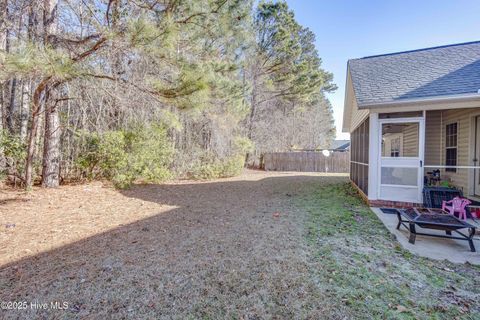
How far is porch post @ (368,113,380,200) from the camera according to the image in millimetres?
6062

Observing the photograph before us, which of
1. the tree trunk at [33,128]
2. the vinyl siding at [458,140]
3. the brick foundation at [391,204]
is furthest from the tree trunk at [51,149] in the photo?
the vinyl siding at [458,140]

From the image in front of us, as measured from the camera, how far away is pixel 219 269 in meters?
2.82

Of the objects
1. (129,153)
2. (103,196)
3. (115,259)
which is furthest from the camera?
(129,153)

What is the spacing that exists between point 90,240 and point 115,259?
3.12ft

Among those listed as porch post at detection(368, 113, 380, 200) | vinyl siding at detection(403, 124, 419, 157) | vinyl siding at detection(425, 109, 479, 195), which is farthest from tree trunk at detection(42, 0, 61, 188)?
vinyl siding at detection(425, 109, 479, 195)

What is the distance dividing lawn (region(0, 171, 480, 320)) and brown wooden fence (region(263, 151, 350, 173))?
1285 cm

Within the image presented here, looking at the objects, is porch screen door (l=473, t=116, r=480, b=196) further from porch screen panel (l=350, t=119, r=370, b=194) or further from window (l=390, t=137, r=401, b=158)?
porch screen panel (l=350, t=119, r=370, b=194)

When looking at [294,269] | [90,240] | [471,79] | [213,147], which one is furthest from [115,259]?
[213,147]

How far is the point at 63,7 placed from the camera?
6262 mm

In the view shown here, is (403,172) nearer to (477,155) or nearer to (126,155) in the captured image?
(477,155)

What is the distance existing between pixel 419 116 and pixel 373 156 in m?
1.33

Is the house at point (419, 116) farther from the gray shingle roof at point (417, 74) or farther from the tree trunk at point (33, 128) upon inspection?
the tree trunk at point (33, 128)

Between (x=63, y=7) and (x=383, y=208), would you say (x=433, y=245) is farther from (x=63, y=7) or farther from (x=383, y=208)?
(x=63, y=7)

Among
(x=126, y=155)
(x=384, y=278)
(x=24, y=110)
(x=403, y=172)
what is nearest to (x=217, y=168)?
(x=126, y=155)
